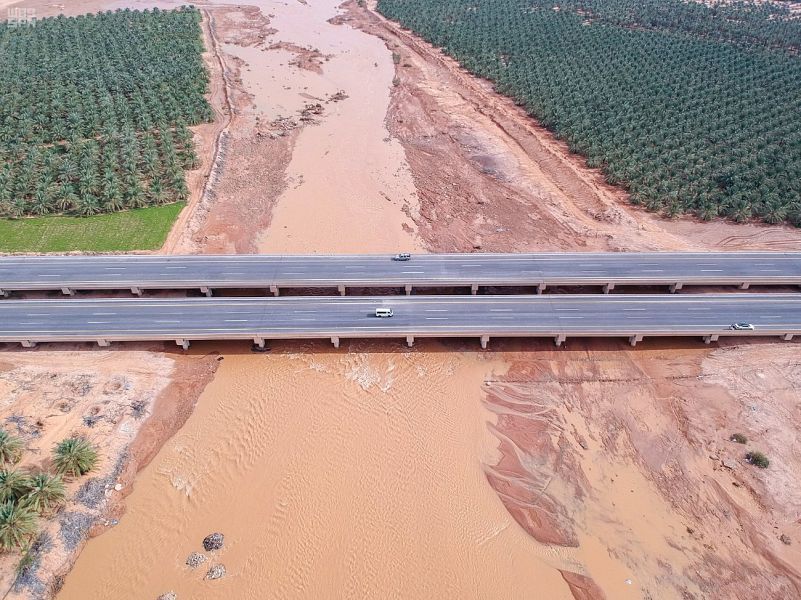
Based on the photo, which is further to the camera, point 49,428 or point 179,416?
point 179,416

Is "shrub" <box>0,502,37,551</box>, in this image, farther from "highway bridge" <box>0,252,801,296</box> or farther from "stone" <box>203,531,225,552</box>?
"highway bridge" <box>0,252,801,296</box>

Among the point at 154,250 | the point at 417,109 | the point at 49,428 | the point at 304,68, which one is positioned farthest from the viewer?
the point at 304,68

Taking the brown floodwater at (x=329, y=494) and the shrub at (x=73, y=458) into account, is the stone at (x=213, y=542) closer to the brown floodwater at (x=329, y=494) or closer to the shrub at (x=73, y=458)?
the brown floodwater at (x=329, y=494)

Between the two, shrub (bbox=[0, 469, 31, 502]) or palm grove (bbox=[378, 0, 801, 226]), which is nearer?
shrub (bbox=[0, 469, 31, 502])

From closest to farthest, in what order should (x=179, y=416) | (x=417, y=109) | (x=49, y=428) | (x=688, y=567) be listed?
(x=688, y=567) < (x=49, y=428) < (x=179, y=416) < (x=417, y=109)

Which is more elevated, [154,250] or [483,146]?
[483,146]

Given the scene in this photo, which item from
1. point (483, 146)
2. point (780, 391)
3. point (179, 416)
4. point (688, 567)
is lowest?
point (179, 416)

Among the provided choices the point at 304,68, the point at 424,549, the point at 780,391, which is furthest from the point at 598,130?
the point at 424,549

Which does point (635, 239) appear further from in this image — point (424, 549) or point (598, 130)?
point (424, 549)

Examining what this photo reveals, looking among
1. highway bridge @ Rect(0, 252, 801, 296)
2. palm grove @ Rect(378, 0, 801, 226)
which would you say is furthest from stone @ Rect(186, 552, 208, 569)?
palm grove @ Rect(378, 0, 801, 226)
